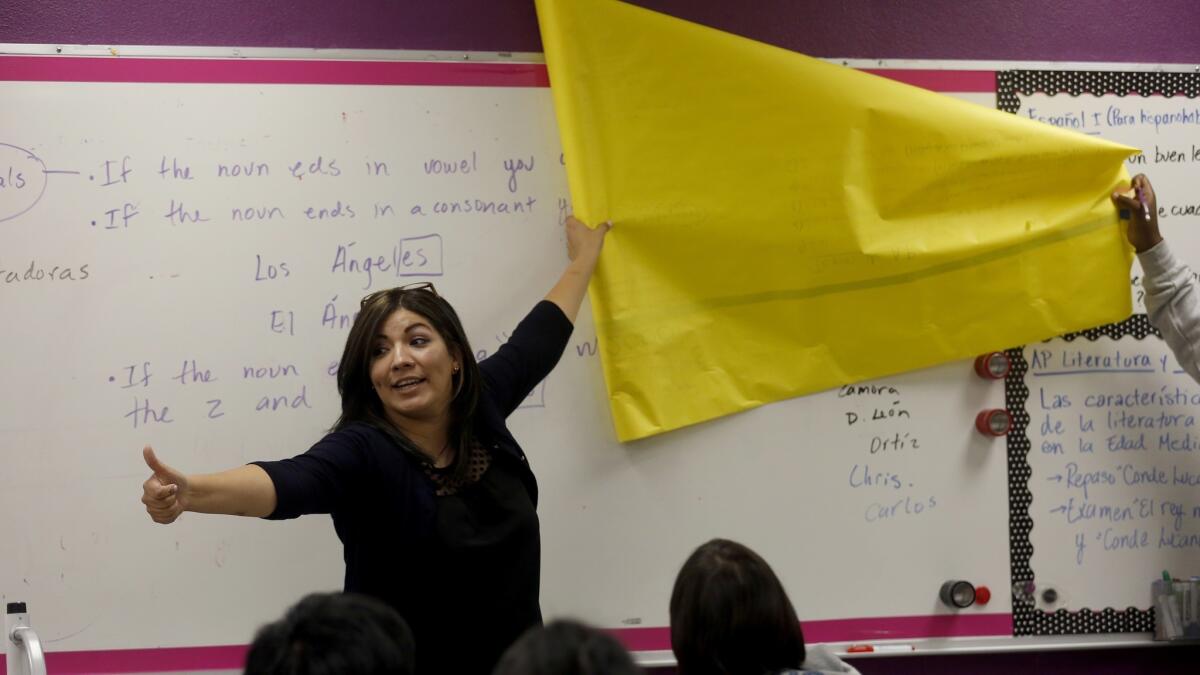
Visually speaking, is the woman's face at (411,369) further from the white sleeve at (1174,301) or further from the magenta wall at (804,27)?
the white sleeve at (1174,301)

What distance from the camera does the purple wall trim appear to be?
2.09 meters

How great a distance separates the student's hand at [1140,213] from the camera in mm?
2223

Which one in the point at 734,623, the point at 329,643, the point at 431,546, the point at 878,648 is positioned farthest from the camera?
the point at 878,648

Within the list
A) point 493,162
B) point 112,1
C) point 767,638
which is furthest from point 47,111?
point 767,638

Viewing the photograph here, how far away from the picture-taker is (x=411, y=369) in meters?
1.71

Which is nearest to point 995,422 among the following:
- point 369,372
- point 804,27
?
point 804,27

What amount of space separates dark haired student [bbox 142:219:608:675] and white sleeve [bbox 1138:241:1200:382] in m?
1.39

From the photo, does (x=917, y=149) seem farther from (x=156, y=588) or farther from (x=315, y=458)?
(x=156, y=588)

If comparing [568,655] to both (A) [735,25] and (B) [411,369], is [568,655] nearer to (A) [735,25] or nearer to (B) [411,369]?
(B) [411,369]

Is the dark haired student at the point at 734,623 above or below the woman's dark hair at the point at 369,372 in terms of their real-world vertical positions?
below

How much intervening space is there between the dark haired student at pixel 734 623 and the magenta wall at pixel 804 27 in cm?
110

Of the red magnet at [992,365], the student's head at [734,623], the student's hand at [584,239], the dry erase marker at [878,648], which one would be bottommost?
the dry erase marker at [878,648]

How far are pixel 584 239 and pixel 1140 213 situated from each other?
3.84 feet

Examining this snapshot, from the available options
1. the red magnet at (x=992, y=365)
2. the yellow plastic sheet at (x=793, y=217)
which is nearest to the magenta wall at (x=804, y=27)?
the yellow plastic sheet at (x=793, y=217)
